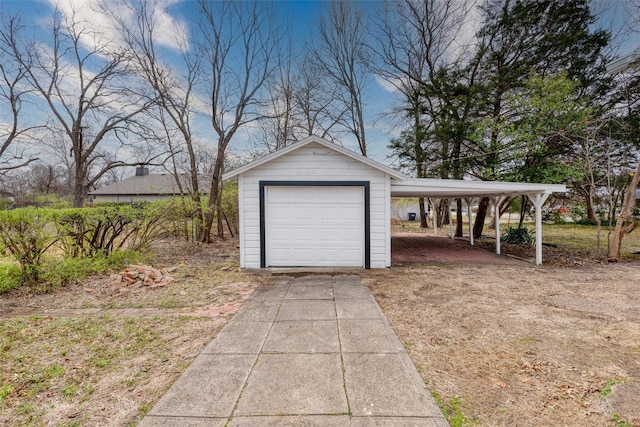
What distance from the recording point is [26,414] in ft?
6.83

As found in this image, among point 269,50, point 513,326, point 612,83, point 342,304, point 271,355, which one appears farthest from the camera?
point 269,50

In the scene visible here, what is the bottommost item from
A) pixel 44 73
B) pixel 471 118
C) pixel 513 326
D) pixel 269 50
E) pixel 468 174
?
pixel 513 326

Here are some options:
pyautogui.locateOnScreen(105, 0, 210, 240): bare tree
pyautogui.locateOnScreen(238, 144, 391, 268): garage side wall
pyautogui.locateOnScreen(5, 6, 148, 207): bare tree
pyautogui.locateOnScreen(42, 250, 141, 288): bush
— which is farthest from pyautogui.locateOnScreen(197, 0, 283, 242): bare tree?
pyautogui.locateOnScreen(238, 144, 391, 268): garage side wall

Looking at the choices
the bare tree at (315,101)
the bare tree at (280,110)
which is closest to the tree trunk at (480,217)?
the bare tree at (315,101)

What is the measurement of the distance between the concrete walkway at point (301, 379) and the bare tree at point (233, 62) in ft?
28.0

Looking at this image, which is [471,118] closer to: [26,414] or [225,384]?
[225,384]

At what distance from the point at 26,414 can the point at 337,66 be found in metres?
16.6

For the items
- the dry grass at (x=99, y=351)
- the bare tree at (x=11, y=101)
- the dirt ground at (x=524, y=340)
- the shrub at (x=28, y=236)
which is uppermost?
the bare tree at (x=11, y=101)

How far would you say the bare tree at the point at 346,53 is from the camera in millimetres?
14781

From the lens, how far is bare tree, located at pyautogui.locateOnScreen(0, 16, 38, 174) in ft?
33.0

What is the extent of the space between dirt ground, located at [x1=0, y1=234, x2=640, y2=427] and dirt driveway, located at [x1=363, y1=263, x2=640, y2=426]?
0.01 m

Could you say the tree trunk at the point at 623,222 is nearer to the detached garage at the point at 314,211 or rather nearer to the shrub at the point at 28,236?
the detached garage at the point at 314,211

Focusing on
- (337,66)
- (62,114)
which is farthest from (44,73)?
(337,66)

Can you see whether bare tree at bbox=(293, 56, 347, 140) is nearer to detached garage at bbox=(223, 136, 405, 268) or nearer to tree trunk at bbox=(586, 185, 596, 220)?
detached garage at bbox=(223, 136, 405, 268)
